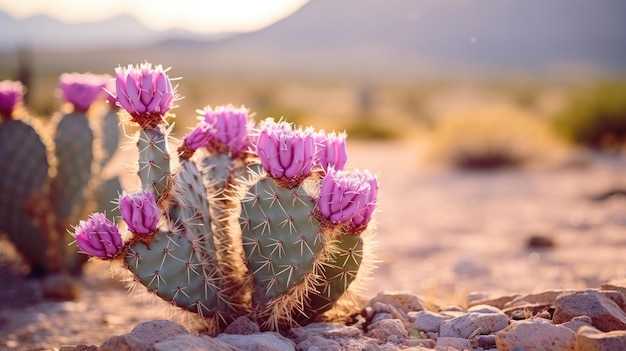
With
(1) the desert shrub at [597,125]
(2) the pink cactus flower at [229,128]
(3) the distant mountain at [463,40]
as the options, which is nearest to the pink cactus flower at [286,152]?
(2) the pink cactus flower at [229,128]

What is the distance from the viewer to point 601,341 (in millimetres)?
2816

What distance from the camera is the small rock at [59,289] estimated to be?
5.66 meters

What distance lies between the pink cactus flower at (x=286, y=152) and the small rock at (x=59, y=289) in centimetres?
305

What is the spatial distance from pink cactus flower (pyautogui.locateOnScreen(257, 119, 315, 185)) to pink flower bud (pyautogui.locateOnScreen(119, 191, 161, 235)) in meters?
0.50

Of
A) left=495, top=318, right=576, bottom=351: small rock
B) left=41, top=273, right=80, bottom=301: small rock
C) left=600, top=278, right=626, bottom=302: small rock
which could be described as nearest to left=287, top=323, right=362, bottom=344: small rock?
left=495, top=318, right=576, bottom=351: small rock

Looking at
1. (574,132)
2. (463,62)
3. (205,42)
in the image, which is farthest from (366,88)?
(205,42)

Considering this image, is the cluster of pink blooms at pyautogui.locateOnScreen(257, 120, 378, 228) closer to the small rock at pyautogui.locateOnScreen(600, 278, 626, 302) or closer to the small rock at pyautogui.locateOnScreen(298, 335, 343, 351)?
the small rock at pyautogui.locateOnScreen(298, 335, 343, 351)

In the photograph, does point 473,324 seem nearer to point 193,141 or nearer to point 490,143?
point 193,141

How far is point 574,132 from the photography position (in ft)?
53.6

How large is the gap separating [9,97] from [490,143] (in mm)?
9374

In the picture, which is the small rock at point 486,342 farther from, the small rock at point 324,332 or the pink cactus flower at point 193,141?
the pink cactus flower at point 193,141

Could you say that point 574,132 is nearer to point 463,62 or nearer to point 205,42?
point 463,62

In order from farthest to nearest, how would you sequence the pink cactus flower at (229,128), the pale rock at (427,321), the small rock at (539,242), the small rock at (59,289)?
the small rock at (539,242), the small rock at (59,289), the pink cactus flower at (229,128), the pale rock at (427,321)

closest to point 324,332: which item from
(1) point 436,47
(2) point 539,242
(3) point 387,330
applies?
(3) point 387,330
